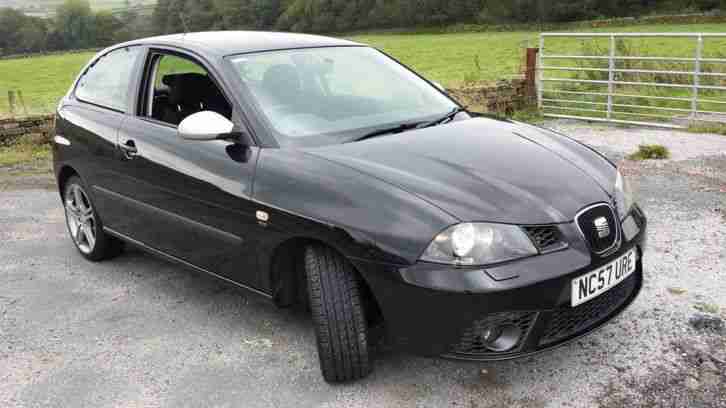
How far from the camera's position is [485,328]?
9.53 ft

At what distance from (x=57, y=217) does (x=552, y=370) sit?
503 centimetres

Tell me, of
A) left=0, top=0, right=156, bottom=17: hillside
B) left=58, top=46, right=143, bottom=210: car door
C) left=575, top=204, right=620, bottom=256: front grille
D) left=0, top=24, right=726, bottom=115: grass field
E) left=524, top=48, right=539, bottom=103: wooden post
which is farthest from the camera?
left=0, top=0, right=156, bottom=17: hillside

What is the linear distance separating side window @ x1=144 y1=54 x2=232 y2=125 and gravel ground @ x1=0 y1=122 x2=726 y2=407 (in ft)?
3.80

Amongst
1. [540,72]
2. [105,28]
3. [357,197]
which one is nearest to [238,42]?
[357,197]

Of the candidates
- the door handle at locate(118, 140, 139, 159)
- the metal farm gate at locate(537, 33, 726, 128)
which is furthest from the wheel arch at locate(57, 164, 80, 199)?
the metal farm gate at locate(537, 33, 726, 128)

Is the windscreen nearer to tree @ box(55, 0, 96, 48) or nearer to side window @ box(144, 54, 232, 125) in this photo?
side window @ box(144, 54, 232, 125)

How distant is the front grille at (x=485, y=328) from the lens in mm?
2867

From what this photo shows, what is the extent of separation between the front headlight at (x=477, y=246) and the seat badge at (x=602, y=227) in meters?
0.38

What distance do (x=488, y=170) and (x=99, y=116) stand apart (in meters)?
2.81

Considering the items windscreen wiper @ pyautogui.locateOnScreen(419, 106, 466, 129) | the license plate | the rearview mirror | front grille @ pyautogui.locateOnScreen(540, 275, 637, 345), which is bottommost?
front grille @ pyautogui.locateOnScreen(540, 275, 637, 345)

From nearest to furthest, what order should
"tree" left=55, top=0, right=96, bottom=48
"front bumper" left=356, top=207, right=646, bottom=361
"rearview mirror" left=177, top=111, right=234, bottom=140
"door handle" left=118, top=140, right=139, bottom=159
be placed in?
1. "front bumper" left=356, top=207, right=646, bottom=361
2. "rearview mirror" left=177, top=111, right=234, bottom=140
3. "door handle" left=118, top=140, right=139, bottom=159
4. "tree" left=55, top=0, right=96, bottom=48

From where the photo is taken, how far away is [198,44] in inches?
166

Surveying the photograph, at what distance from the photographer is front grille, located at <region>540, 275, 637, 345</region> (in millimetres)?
2992

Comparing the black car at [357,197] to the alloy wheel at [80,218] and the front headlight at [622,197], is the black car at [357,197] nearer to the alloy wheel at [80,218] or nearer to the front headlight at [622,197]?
the front headlight at [622,197]
